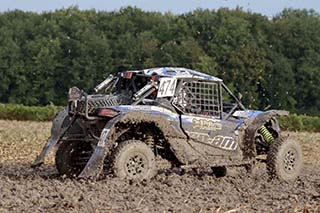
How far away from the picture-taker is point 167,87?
1341cm

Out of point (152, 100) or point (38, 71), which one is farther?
point (38, 71)

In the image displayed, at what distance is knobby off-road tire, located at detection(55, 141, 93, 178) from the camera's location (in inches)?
546

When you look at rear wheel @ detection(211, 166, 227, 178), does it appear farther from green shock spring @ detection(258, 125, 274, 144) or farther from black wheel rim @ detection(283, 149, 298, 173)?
black wheel rim @ detection(283, 149, 298, 173)

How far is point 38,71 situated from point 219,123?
54.7 m

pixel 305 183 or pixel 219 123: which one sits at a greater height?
pixel 219 123

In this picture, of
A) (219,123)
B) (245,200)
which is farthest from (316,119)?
(245,200)

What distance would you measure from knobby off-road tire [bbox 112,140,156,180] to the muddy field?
9.8 inches

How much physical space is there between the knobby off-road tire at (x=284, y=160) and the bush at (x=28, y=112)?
1224 inches

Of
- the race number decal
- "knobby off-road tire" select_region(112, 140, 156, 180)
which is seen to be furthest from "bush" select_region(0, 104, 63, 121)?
"knobby off-road tire" select_region(112, 140, 156, 180)

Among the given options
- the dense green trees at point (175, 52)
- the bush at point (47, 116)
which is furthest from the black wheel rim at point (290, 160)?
the dense green trees at point (175, 52)

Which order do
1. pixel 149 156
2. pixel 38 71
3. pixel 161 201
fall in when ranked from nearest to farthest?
pixel 161 201
pixel 149 156
pixel 38 71

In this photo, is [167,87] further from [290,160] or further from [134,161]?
[290,160]

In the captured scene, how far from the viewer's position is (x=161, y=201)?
949 centimetres

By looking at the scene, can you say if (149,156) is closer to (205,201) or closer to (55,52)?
(205,201)
